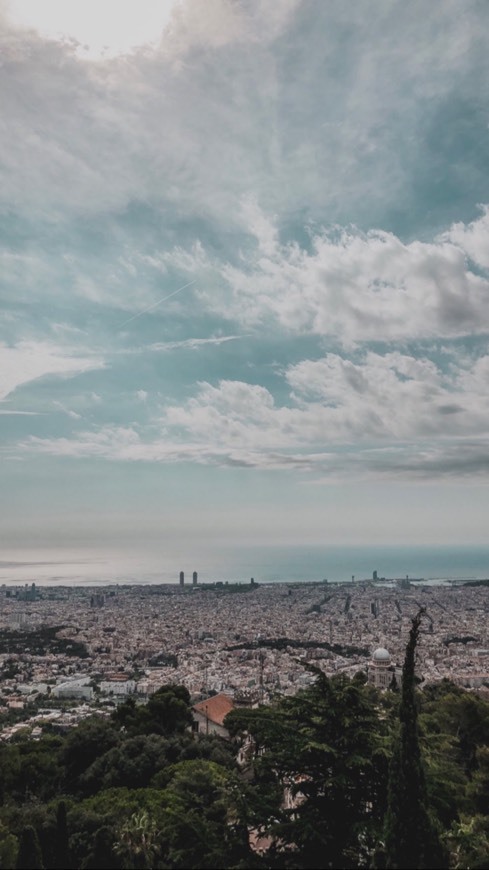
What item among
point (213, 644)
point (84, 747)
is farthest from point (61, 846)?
point (213, 644)

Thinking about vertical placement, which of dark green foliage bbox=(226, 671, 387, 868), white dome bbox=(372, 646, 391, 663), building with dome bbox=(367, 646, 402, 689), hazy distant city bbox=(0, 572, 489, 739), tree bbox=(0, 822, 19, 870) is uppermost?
dark green foliage bbox=(226, 671, 387, 868)

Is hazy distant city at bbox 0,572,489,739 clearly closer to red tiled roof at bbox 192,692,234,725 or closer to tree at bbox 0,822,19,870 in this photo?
red tiled roof at bbox 192,692,234,725

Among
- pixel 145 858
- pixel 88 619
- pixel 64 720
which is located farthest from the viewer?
pixel 88 619

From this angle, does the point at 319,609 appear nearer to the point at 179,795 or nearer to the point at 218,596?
the point at 218,596

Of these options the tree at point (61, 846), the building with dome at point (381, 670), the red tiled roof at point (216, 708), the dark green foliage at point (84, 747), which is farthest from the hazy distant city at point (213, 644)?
the tree at point (61, 846)

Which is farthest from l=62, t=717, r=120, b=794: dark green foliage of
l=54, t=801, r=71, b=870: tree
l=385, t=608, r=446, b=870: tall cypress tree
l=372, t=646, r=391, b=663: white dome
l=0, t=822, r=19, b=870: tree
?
l=372, t=646, r=391, b=663: white dome

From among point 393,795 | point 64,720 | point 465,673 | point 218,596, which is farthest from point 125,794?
point 218,596
